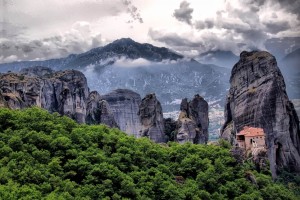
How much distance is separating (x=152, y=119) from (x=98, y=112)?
37.1 m

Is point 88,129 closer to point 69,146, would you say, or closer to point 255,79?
point 69,146

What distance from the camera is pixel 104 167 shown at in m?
49.3

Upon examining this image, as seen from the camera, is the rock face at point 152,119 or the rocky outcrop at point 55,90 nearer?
the rock face at point 152,119

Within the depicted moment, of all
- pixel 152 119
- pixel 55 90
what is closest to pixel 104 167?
pixel 152 119

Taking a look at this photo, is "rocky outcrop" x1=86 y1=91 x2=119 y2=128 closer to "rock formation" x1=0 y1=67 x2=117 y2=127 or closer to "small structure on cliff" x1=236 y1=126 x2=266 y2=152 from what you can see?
"rock formation" x1=0 y1=67 x2=117 y2=127

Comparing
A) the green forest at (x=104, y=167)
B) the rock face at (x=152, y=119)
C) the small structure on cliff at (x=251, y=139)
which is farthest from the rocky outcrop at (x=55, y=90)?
the green forest at (x=104, y=167)

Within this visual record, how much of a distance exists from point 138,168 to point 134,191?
6992 millimetres

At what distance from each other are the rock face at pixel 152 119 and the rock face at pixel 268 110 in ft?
74.4

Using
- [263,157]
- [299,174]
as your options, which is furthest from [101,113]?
[263,157]

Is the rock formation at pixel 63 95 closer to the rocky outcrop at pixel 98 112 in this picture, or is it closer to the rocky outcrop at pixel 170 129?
the rocky outcrop at pixel 98 112

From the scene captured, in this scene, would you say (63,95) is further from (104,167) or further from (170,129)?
(104,167)

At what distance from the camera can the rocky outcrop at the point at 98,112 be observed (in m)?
156

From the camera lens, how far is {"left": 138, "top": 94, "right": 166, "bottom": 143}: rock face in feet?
421

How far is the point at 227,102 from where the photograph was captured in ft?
385
